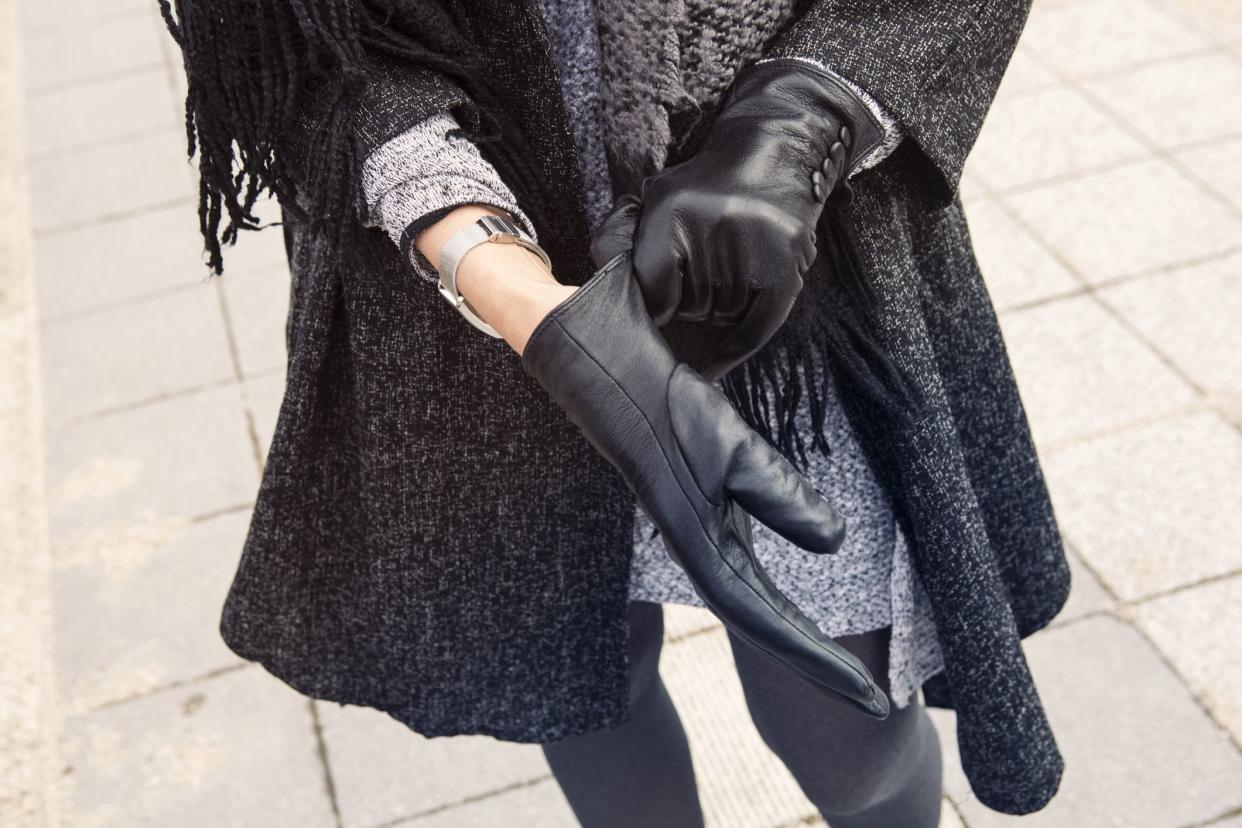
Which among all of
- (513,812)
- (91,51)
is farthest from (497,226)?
(91,51)

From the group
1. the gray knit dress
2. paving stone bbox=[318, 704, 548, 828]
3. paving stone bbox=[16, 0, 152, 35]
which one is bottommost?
paving stone bbox=[16, 0, 152, 35]

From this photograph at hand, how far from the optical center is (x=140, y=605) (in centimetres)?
261

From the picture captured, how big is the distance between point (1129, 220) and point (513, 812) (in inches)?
88.2

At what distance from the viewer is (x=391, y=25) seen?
111 centimetres

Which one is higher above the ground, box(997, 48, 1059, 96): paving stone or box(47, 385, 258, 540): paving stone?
box(997, 48, 1059, 96): paving stone

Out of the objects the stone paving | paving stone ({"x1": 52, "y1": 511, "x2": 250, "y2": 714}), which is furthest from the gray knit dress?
paving stone ({"x1": 52, "y1": 511, "x2": 250, "y2": 714})

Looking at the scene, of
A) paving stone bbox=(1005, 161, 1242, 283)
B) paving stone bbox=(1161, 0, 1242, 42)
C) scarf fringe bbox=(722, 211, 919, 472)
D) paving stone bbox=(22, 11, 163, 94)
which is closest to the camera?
scarf fringe bbox=(722, 211, 919, 472)

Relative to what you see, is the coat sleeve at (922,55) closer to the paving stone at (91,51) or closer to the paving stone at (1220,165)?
the paving stone at (1220,165)

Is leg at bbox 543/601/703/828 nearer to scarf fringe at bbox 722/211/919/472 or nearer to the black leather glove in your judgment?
scarf fringe at bbox 722/211/919/472

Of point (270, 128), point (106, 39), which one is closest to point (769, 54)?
point (270, 128)

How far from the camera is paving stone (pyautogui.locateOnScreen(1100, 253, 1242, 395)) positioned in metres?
2.81

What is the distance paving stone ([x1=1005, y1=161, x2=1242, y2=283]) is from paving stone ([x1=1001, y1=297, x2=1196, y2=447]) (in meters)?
0.19

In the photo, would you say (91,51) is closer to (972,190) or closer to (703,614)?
(972,190)

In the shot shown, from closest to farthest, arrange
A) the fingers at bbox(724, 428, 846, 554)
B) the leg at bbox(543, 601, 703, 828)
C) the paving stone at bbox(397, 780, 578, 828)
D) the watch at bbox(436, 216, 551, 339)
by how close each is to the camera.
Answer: the fingers at bbox(724, 428, 846, 554) < the watch at bbox(436, 216, 551, 339) < the leg at bbox(543, 601, 703, 828) < the paving stone at bbox(397, 780, 578, 828)
